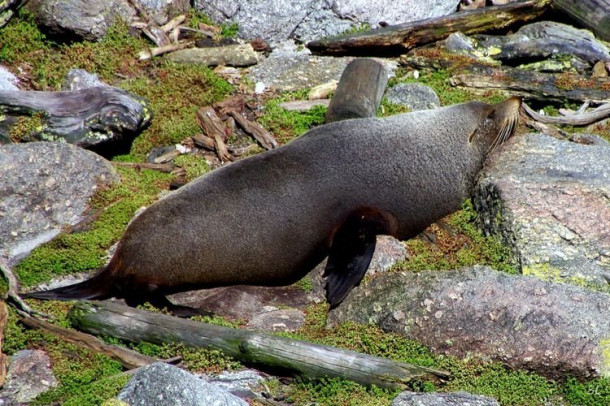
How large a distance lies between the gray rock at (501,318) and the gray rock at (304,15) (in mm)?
6432

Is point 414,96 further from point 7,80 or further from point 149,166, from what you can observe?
point 7,80

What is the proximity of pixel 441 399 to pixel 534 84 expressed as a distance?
6892mm

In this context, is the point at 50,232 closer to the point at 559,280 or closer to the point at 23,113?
the point at 23,113

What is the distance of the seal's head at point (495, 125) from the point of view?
902 centimetres

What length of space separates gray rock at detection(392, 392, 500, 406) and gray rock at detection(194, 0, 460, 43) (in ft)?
25.7

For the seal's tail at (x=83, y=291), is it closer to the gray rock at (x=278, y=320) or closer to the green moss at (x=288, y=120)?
the gray rock at (x=278, y=320)

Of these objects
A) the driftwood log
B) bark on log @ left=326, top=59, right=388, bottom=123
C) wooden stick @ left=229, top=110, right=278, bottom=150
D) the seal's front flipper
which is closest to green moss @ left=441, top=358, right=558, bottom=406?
the seal's front flipper

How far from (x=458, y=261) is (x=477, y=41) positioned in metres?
5.82

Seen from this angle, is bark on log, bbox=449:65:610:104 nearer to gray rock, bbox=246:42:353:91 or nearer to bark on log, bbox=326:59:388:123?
bark on log, bbox=326:59:388:123

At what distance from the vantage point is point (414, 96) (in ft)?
35.4

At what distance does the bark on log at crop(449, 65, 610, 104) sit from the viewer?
440 inches

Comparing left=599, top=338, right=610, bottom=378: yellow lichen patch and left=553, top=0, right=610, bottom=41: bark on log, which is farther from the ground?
left=599, top=338, right=610, bottom=378: yellow lichen patch

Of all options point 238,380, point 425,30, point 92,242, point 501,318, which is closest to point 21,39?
point 92,242

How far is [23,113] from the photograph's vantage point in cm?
957
